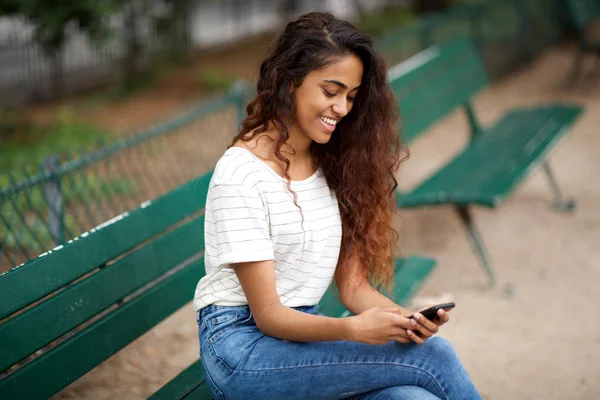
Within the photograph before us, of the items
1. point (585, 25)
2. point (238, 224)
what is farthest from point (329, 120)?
point (585, 25)

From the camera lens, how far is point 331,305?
135 inches

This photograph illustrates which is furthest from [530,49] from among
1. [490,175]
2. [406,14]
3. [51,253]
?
[51,253]

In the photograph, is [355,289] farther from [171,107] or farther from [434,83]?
[171,107]

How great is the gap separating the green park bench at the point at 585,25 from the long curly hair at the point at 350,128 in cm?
660

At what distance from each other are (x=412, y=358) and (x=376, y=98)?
0.81 metres

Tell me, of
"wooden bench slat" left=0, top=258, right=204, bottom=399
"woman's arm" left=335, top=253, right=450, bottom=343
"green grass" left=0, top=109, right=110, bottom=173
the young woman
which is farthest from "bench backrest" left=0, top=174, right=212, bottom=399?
"green grass" left=0, top=109, right=110, bottom=173

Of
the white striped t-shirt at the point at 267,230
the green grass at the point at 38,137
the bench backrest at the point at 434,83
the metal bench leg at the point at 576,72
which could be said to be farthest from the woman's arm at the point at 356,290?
the metal bench leg at the point at 576,72

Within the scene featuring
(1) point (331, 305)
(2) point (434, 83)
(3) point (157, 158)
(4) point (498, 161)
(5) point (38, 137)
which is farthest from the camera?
(5) point (38, 137)

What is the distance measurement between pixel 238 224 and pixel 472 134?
405 cm

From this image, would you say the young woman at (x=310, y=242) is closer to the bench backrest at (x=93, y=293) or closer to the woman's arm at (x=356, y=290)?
the woman's arm at (x=356, y=290)

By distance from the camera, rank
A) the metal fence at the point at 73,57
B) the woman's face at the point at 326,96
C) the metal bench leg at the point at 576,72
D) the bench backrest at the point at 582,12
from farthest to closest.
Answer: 1. the metal fence at the point at 73,57
2. the metal bench leg at the point at 576,72
3. the bench backrest at the point at 582,12
4. the woman's face at the point at 326,96

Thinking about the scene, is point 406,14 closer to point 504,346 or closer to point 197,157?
point 197,157

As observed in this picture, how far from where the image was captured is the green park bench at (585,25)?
885cm

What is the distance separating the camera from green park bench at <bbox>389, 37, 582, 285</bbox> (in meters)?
4.50
